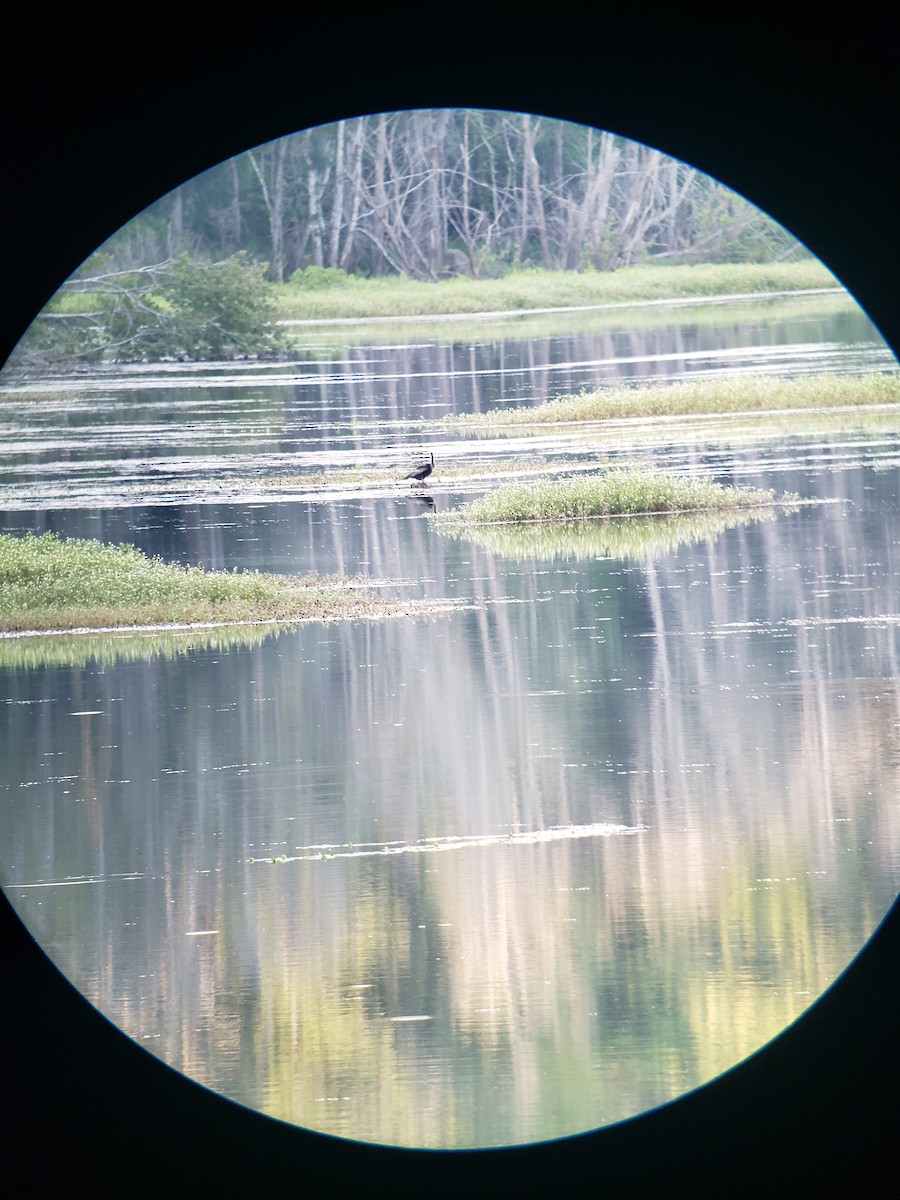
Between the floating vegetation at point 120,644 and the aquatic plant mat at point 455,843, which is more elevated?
the floating vegetation at point 120,644

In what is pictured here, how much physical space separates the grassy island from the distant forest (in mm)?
5913

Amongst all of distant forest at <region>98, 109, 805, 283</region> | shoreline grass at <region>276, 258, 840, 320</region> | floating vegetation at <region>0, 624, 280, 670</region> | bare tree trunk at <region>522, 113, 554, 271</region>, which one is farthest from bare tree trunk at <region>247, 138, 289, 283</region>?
floating vegetation at <region>0, 624, 280, 670</region>

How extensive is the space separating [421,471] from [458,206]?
4932mm

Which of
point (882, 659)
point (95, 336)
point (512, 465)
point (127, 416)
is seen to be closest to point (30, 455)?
point (127, 416)

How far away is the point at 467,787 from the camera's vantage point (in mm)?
8070

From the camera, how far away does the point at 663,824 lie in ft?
25.2

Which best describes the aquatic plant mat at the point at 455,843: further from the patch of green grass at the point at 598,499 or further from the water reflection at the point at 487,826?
the patch of green grass at the point at 598,499

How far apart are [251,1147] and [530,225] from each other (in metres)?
14.6

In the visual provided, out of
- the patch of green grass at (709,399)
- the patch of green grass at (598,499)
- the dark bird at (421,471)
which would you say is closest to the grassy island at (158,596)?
the patch of green grass at (598,499)

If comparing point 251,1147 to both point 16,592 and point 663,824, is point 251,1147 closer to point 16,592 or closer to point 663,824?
point 663,824

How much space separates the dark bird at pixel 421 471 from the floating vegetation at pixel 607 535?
105 cm

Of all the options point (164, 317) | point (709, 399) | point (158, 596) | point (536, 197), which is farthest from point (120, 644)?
point (536, 197)

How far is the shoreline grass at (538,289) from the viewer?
615 inches

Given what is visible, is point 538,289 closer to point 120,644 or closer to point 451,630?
point 451,630
